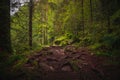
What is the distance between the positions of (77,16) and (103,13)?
968cm

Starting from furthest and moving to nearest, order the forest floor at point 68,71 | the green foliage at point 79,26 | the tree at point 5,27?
the green foliage at point 79,26, the tree at point 5,27, the forest floor at point 68,71

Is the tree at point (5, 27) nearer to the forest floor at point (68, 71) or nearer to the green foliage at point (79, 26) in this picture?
the green foliage at point (79, 26)

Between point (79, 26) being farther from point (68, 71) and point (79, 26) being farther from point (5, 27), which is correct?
point (68, 71)

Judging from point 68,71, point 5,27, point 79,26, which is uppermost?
point 79,26

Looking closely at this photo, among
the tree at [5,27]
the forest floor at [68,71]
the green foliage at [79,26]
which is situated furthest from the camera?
the green foliage at [79,26]

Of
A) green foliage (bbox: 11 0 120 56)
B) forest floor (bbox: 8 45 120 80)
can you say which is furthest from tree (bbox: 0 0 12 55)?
forest floor (bbox: 8 45 120 80)

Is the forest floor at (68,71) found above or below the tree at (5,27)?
below

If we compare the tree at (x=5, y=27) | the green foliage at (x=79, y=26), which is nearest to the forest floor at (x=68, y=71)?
the tree at (x=5, y=27)

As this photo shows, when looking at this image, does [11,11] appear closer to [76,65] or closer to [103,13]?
[76,65]

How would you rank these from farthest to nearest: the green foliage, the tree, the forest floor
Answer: the green foliage < the tree < the forest floor

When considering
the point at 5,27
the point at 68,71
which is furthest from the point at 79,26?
the point at 68,71

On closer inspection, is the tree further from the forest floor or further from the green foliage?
the forest floor

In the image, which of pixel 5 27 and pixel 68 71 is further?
pixel 5 27

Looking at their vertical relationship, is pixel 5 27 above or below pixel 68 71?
above
